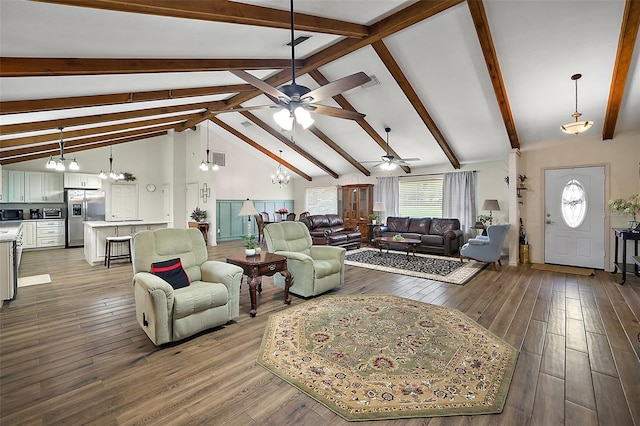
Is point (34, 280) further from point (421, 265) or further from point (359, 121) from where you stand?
point (421, 265)

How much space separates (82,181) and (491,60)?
10.2m

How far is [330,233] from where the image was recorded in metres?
7.88

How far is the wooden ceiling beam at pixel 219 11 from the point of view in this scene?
191 cm

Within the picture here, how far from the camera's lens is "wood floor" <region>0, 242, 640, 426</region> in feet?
6.07

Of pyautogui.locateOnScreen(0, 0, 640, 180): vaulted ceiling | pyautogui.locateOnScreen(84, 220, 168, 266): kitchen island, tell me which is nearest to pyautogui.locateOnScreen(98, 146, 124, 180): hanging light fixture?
pyautogui.locateOnScreen(0, 0, 640, 180): vaulted ceiling

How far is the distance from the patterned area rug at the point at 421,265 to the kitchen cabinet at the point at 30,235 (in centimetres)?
823

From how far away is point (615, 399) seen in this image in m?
1.98

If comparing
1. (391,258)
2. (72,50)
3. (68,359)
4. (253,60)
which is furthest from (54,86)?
(391,258)

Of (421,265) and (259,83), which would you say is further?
(421,265)

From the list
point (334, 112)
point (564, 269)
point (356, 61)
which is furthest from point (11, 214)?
point (564, 269)

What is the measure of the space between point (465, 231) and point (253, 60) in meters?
6.56

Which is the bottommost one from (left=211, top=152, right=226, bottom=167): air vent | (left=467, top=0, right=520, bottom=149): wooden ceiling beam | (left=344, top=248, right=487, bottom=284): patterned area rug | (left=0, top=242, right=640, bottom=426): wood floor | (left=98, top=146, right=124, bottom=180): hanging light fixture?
(left=0, top=242, right=640, bottom=426): wood floor

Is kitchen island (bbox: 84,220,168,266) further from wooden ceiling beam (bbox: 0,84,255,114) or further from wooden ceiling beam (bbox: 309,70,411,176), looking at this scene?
wooden ceiling beam (bbox: 309,70,411,176)

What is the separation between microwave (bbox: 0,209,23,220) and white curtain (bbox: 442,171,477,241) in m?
11.2
